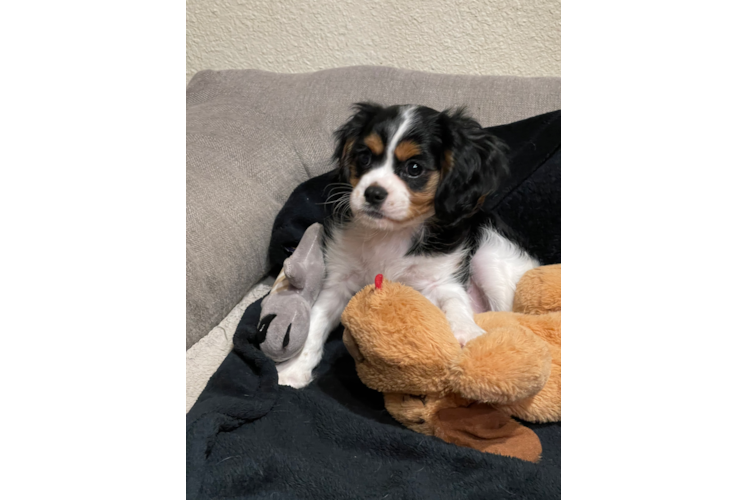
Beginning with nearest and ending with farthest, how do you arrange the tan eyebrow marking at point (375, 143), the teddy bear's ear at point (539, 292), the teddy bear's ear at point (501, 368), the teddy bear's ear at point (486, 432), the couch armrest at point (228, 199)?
the teddy bear's ear at point (501, 368) < the teddy bear's ear at point (486, 432) < the teddy bear's ear at point (539, 292) < the tan eyebrow marking at point (375, 143) < the couch armrest at point (228, 199)

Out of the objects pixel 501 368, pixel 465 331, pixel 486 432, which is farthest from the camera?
pixel 465 331

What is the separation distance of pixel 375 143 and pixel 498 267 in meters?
0.56

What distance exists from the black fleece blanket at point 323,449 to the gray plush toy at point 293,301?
0.05 m

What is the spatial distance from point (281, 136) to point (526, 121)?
2.95 feet

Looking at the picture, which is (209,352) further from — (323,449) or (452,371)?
(452,371)

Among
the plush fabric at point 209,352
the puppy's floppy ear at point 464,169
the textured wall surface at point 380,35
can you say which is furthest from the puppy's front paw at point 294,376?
the textured wall surface at point 380,35

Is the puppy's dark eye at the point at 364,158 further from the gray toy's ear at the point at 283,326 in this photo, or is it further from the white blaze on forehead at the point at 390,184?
the gray toy's ear at the point at 283,326

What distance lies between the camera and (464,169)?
1.45m

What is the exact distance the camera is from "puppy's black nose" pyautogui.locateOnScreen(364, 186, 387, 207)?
136 cm

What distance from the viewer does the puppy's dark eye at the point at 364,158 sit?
1.49 metres

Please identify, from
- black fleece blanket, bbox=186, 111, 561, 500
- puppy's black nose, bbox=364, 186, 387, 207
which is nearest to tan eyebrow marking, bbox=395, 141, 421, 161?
puppy's black nose, bbox=364, 186, 387, 207

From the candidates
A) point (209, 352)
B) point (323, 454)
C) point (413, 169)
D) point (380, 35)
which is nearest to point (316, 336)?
point (209, 352)

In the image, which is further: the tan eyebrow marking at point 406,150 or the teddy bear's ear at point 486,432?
the tan eyebrow marking at point 406,150
